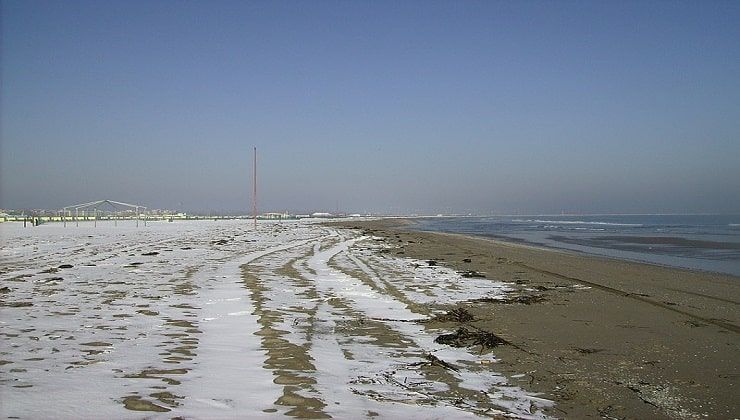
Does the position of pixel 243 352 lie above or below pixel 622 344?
above

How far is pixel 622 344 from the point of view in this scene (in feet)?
22.3

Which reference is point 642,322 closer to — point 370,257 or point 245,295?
point 245,295

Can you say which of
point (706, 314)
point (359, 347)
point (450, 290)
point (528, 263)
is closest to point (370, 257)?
point (528, 263)

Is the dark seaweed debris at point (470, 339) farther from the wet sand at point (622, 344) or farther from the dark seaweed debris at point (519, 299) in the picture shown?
the dark seaweed debris at point (519, 299)

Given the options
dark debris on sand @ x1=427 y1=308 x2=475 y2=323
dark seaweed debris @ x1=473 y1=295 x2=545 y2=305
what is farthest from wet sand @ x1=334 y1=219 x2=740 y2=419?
dark debris on sand @ x1=427 y1=308 x2=475 y2=323

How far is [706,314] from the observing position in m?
9.02

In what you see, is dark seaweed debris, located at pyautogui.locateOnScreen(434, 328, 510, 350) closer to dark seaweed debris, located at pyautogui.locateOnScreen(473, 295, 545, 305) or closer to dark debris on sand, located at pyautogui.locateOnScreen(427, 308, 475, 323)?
dark debris on sand, located at pyautogui.locateOnScreen(427, 308, 475, 323)

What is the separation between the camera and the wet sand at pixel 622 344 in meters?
4.68

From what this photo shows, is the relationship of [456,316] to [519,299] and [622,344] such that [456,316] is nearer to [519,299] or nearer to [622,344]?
[622,344]

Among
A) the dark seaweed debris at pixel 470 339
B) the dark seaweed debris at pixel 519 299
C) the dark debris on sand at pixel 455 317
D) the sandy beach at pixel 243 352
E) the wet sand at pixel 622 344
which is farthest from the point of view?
the dark seaweed debris at pixel 519 299

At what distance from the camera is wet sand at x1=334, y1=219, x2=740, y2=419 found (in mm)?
4676

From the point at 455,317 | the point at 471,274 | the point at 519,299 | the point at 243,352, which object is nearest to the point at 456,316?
the point at 455,317

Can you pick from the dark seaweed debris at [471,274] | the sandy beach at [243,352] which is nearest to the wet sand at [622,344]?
the sandy beach at [243,352]

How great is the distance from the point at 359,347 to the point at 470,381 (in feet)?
5.45
